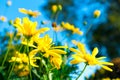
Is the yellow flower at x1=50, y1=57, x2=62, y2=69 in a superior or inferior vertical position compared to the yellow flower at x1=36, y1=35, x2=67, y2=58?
inferior

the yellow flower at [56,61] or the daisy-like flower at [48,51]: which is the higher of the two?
the daisy-like flower at [48,51]

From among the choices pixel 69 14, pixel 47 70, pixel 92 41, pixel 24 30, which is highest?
pixel 69 14

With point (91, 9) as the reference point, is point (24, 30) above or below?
below

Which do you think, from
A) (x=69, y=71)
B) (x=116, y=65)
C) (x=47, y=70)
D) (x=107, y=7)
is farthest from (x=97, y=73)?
(x=107, y=7)

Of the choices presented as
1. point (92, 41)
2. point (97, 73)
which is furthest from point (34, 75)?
point (92, 41)

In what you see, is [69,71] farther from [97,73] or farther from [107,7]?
[107,7]

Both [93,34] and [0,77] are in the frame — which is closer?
[0,77]

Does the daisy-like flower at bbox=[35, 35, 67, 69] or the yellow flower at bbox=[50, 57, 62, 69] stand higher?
the daisy-like flower at bbox=[35, 35, 67, 69]

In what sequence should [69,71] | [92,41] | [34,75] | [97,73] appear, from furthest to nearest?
[92,41], [97,73], [69,71], [34,75]

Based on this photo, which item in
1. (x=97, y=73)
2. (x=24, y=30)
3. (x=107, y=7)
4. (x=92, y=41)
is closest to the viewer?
(x=24, y=30)

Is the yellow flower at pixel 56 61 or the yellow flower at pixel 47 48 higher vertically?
the yellow flower at pixel 47 48
